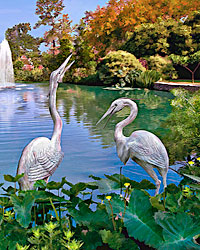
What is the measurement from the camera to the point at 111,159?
12.6 feet

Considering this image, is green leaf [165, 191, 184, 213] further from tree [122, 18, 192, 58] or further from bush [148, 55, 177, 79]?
tree [122, 18, 192, 58]

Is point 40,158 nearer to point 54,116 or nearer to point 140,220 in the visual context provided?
point 54,116

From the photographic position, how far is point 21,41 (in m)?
27.9

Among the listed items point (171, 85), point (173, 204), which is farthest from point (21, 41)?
point (173, 204)

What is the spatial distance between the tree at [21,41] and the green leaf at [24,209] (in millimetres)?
26873

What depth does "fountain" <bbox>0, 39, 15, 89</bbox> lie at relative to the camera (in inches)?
727

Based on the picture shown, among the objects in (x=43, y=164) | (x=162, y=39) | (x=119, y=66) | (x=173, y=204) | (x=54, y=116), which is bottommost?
(x=43, y=164)

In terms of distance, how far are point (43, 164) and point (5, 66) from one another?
1842 cm

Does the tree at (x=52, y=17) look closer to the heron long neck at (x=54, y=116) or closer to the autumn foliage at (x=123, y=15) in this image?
the autumn foliage at (x=123, y=15)

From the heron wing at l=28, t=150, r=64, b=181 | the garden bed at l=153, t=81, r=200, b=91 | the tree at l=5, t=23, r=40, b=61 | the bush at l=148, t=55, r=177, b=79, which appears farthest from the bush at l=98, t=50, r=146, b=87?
the heron wing at l=28, t=150, r=64, b=181

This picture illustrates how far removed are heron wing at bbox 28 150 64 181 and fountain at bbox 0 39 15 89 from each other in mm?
17393

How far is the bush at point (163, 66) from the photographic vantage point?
17.4 metres

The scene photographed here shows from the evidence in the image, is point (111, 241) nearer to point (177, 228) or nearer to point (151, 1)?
point (177, 228)

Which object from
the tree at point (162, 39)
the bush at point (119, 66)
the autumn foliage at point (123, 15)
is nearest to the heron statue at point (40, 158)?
the bush at point (119, 66)
